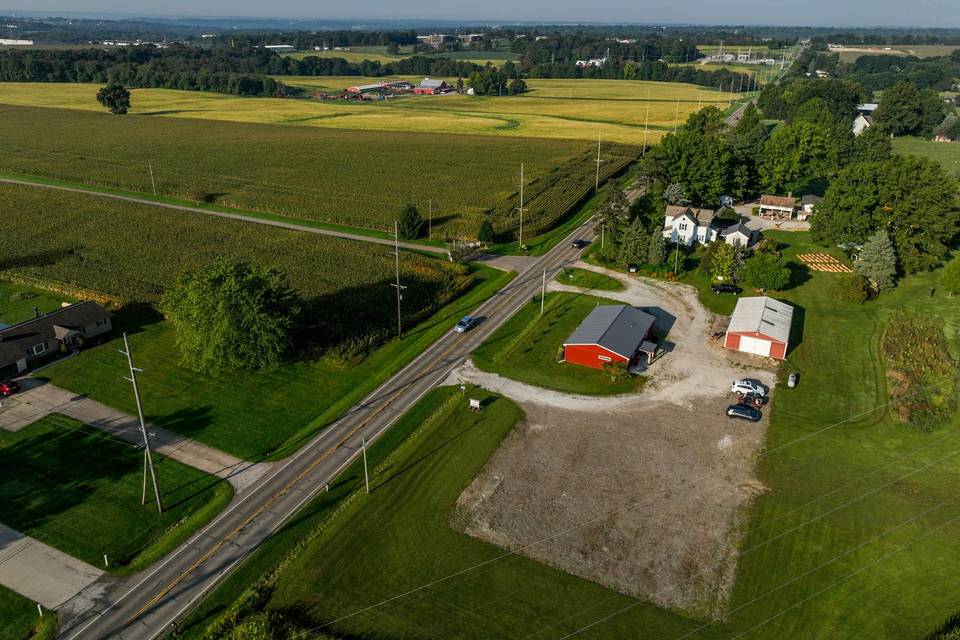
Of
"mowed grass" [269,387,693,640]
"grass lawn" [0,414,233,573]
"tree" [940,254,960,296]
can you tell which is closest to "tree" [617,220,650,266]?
"tree" [940,254,960,296]

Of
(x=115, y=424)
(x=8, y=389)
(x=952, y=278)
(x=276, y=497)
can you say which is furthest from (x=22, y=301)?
(x=952, y=278)

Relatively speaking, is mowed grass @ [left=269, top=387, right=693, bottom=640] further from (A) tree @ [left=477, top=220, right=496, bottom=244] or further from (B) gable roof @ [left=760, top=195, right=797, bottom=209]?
(B) gable roof @ [left=760, top=195, right=797, bottom=209]

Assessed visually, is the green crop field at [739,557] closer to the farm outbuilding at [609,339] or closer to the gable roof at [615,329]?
the farm outbuilding at [609,339]

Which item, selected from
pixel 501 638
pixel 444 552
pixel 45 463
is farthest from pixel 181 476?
pixel 501 638

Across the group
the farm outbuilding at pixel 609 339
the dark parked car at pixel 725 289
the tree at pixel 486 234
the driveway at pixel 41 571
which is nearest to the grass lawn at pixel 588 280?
the dark parked car at pixel 725 289

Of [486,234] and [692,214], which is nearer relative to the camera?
[692,214]

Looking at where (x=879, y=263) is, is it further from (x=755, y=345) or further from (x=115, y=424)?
(x=115, y=424)
